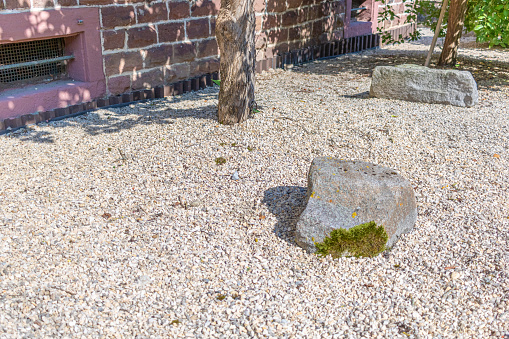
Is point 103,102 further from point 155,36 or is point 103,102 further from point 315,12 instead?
point 315,12

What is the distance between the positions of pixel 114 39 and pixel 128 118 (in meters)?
1.08

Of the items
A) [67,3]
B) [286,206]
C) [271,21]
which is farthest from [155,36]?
[286,206]

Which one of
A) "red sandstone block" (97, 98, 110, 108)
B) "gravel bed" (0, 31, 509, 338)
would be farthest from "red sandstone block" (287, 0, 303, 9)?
"red sandstone block" (97, 98, 110, 108)

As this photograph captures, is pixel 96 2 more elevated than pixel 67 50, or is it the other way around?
pixel 96 2

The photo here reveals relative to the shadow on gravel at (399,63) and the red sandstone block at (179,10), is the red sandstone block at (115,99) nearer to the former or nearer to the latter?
the red sandstone block at (179,10)

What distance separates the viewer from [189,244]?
10.9 feet

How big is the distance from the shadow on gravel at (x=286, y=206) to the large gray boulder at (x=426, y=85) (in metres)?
2.83

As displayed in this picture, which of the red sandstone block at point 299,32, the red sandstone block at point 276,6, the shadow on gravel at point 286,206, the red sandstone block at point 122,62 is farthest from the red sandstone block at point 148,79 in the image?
the shadow on gravel at point 286,206

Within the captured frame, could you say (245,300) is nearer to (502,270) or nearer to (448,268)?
(448,268)

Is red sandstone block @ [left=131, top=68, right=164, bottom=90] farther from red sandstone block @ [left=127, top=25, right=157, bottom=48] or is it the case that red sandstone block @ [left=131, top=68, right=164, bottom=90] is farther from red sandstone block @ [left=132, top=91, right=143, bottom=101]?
red sandstone block @ [left=127, top=25, right=157, bottom=48]

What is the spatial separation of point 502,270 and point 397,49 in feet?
27.6

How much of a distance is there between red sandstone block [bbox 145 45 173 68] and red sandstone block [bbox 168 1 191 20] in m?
0.41

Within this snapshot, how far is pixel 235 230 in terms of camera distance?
3500mm

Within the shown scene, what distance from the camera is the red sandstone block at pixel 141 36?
6.13 m
